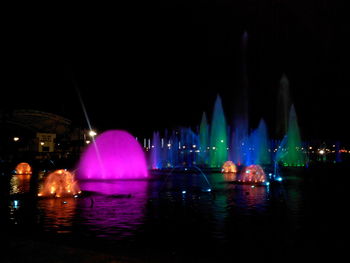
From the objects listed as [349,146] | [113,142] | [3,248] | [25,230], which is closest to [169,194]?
[25,230]

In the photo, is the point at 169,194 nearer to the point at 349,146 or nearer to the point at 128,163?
the point at 128,163

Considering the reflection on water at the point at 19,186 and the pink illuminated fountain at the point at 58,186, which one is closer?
the pink illuminated fountain at the point at 58,186

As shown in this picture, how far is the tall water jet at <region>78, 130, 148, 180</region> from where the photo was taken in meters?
33.0

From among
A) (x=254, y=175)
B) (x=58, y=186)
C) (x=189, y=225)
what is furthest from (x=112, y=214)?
(x=254, y=175)

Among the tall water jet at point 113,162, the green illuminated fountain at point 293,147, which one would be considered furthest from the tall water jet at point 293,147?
the tall water jet at point 113,162

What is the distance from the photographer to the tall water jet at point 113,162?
32969 mm

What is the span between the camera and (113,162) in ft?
112

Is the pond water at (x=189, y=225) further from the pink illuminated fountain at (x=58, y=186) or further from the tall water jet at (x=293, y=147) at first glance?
the tall water jet at (x=293, y=147)

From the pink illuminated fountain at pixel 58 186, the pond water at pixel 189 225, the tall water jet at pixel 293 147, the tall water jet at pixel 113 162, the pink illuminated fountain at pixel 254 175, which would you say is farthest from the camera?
the tall water jet at pixel 293 147

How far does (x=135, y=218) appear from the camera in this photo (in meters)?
12.8

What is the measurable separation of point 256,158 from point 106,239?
6365cm

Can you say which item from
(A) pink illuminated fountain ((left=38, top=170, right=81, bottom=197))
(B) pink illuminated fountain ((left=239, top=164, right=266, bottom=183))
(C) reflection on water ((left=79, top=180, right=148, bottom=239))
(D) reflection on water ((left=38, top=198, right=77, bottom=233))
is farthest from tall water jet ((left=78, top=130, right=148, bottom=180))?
(D) reflection on water ((left=38, top=198, right=77, bottom=233))

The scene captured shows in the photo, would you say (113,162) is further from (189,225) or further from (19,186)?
(189,225)

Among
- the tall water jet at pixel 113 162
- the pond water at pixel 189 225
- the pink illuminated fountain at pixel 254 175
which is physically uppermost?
the tall water jet at pixel 113 162
